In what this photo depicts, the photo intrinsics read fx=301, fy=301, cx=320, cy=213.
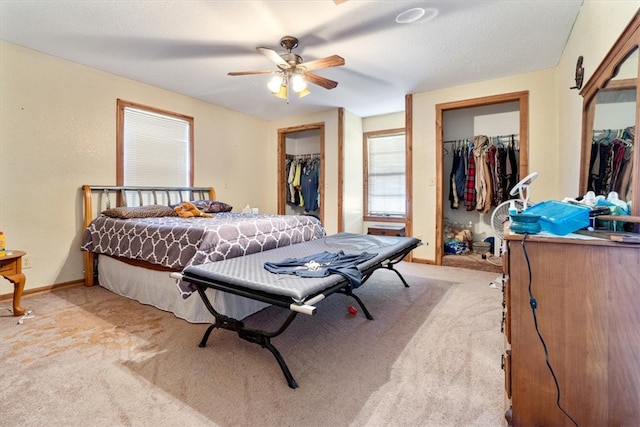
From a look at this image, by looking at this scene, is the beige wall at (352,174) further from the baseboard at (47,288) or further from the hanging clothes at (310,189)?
the baseboard at (47,288)

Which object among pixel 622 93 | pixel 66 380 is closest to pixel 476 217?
pixel 622 93

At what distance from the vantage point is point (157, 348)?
1842 millimetres

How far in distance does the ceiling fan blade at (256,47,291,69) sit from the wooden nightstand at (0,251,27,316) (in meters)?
2.46

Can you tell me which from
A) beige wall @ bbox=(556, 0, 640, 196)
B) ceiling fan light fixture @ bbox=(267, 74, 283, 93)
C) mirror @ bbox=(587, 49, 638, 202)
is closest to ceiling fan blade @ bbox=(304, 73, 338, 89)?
ceiling fan light fixture @ bbox=(267, 74, 283, 93)

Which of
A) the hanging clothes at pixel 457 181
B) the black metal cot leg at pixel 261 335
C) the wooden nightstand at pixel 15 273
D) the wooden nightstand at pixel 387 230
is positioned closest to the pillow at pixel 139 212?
the wooden nightstand at pixel 15 273

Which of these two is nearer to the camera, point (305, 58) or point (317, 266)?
point (317, 266)

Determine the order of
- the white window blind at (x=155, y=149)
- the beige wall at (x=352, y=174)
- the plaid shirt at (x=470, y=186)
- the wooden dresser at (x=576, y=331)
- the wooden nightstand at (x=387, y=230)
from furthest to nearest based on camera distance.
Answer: the wooden nightstand at (x=387, y=230)
the beige wall at (x=352, y=174)
the plaid shirt at (x=470, y=186)
the white window blind at (x=155, y=149)
the wooden dresser at (x=576, y=331)

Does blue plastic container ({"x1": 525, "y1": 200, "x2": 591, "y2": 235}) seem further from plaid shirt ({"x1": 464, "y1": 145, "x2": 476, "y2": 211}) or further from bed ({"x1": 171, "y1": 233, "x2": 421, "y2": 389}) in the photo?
plaid shirt ({"x1": 464, "y1": 145, "x2": 476, "y2": 211})

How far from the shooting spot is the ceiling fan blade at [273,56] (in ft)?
7.86

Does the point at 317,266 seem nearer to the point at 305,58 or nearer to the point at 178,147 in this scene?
the point at 305,58

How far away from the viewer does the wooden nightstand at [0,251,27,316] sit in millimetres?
2242

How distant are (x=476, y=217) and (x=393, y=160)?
1735 millimetres

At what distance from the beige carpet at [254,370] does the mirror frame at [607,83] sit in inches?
43.7

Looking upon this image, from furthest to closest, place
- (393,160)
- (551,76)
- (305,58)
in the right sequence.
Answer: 1. (393,160)
2. (551,76)
3. (305,58)
